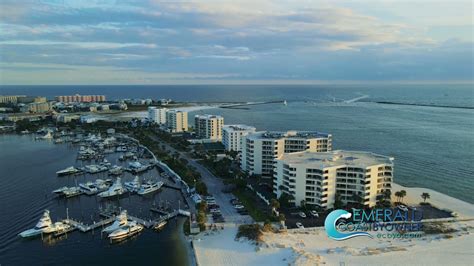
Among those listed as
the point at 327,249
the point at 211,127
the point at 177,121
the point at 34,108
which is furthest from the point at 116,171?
the point at 34,108

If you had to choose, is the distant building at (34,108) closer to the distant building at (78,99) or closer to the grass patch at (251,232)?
the distant building at (78,99)

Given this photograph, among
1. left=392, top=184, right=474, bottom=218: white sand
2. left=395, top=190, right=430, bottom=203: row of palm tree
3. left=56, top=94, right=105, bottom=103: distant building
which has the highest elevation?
left=56, top=94, right=105, bottom=103: distant building

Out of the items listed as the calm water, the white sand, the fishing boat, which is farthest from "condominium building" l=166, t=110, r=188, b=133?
the white sand

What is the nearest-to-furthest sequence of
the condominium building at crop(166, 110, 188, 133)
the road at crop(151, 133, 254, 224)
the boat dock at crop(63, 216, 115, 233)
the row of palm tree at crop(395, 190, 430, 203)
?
the boat dock at crop(63, 216, 115, 233), the road at crop(151, 133, 254, 224), the row of palm tree at crop(395, 190, 430, 203), the condominium building at crop(166, 110, 188, 133)

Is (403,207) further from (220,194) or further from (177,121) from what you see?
(177,121)

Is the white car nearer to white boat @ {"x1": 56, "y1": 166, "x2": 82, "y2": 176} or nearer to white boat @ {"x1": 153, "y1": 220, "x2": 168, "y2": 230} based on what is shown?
white boat @ {"x1": 153, "y1": 220, "x2": 168, "y2": 230}

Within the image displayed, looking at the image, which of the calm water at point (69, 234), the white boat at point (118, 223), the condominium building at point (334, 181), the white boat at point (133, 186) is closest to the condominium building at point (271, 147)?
the condominium building at point (334, 181)
